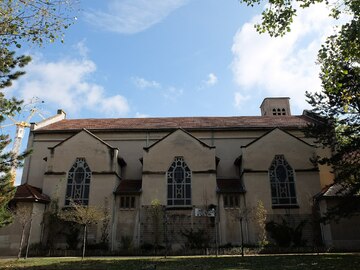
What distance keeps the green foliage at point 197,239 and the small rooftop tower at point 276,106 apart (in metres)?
22.1

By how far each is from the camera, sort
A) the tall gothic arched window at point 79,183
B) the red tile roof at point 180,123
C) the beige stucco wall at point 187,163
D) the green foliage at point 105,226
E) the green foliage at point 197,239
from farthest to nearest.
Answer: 1. the red tile roof at point 180,123
2. the tall gothic arched window at point 79,183
3. the beige stucco wall at point 187,163
4. the green foliage at point 105,226
5. the green foliage at point 197,239

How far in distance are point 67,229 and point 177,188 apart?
937cm

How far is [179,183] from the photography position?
29.0m

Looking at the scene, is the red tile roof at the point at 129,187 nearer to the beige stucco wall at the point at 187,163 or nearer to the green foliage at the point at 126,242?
the beige stucco wall at the point at 187,163

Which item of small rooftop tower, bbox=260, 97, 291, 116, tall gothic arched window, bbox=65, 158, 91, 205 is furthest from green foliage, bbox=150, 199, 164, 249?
small rooftop tower, bbox=260, 97, 291, 116

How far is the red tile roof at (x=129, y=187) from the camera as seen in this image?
93.5 feet

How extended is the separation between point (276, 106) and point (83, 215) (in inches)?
1171

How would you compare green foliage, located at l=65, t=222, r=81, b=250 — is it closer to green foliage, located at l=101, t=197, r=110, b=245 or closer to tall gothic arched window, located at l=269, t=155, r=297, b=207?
green foliage, located at l=101, t=197, r=110, b=245

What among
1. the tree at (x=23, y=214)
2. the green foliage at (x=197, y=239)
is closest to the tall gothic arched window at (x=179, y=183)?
the green foliage at (x=197, y=239)

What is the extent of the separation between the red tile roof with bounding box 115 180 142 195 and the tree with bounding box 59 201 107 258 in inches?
92.8

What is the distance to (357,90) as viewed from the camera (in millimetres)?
21047

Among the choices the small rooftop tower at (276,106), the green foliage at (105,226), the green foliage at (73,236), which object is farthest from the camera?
the small rooftop tower at (276,106)

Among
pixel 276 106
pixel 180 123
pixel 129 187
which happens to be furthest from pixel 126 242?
pixel 276 106

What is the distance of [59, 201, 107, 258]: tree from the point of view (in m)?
23.1
